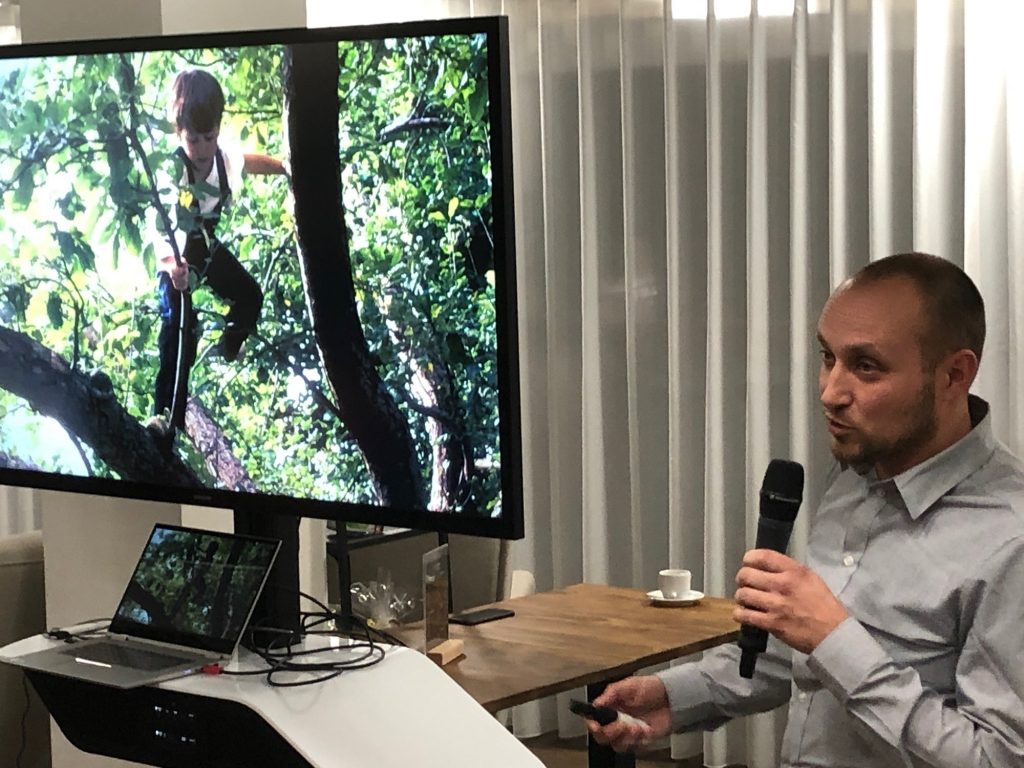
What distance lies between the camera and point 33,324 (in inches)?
89.0

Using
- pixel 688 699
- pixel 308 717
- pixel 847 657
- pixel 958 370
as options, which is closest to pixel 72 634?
pixel 308 717

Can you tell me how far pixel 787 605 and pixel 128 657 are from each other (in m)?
0.87

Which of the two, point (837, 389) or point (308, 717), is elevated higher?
point (837, 389)

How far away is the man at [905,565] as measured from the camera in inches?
76.5

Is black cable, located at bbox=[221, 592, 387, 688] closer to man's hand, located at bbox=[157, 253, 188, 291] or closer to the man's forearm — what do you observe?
man's hand, located at bbox=[157, 253, 188, 291]

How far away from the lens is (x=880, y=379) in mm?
2078

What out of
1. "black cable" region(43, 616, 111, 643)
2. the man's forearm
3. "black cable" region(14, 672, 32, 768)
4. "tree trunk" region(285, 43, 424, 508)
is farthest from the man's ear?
"black cable" region(14, 672, 32, 768)

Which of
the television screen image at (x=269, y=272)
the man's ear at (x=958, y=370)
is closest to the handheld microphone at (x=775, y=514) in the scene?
the man's ear at (x=958, y=370)

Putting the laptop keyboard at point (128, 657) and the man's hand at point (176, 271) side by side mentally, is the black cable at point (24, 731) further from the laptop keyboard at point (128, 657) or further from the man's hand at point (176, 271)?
the man's hand at point (176, 271)

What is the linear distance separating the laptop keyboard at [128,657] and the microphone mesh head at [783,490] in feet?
2.62

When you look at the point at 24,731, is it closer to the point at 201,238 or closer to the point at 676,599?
the point at 676,599

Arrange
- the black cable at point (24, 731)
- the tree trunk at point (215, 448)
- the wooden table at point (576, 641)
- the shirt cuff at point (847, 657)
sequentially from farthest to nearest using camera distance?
1. the black cable at point (24, 731)
2. the wooden table at point (576, 641)
3. the tree trunk at point (215, 448)
4. the shirt cuff at point (847, 657)

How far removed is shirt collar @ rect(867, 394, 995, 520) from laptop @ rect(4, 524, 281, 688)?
2.89ft

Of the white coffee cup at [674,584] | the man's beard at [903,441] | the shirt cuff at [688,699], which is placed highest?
the man's beard at [903,441]
